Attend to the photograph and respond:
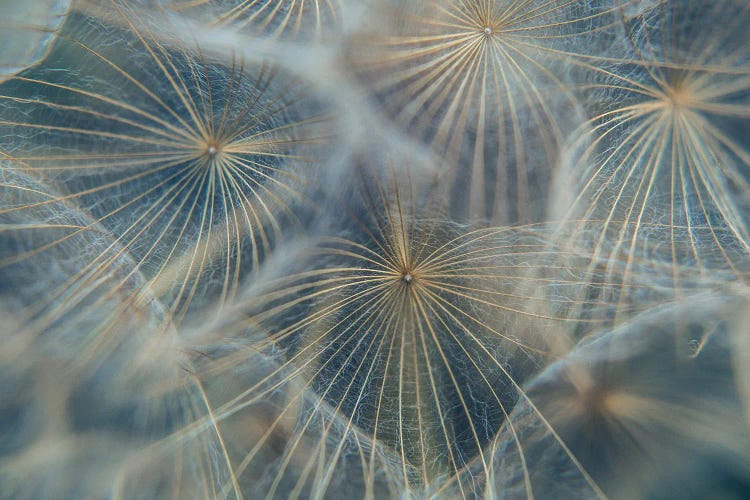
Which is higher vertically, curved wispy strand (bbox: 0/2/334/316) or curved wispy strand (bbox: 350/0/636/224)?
curved wispy strand (bbox: 350/0/636/224)

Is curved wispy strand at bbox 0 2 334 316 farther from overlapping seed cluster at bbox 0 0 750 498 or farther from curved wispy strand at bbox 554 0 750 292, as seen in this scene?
curved wispy strand at bbox 554 0 750 292

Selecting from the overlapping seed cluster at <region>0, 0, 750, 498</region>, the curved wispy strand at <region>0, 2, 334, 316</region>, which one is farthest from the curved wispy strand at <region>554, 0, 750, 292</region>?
the curved wispy strand at <region>0, 2, 334, 316</region>

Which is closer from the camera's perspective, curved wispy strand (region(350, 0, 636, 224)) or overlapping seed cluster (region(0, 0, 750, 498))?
overlapping seed cluster (region(0, 0, 750, 498))

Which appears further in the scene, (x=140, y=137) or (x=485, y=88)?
(x=485, y=88)

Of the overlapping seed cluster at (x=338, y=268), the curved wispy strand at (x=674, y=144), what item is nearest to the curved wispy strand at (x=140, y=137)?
the overlapping seed cluster at (x=338, y=268)

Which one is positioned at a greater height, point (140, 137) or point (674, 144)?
point (674, 144)

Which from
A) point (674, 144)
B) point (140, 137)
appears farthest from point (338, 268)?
point (674, 144)

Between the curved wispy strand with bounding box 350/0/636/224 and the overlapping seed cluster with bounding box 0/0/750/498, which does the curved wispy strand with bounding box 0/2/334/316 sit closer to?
the overlapping seed cluster with bounding box 0/0/750/498

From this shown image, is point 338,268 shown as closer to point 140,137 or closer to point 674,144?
point 140,137

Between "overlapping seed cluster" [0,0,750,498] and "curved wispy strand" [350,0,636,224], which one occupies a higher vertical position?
"curved wispy strand" [350,0,636,224]

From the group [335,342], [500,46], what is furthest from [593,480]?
[500,46]

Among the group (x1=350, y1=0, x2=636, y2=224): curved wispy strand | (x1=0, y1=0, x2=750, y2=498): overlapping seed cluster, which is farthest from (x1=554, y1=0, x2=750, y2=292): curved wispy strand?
(x1=350, y1=0, x2=636, y2=224): curved wispy strand
